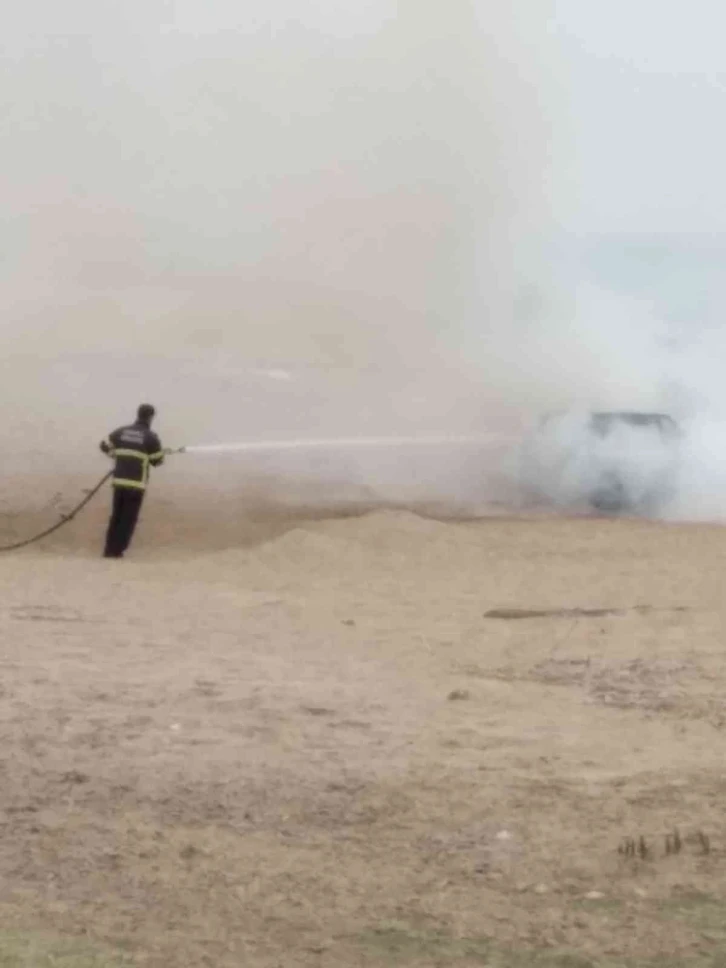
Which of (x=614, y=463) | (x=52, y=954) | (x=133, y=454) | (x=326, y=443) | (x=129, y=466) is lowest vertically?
(x=52, y=954)

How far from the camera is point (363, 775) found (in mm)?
5008

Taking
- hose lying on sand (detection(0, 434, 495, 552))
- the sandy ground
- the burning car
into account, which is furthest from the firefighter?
hose lying on sand (detection(0, 434, 495, 552))

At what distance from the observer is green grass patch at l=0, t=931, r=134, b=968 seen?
11.3ft

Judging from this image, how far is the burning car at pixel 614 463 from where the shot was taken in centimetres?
1495

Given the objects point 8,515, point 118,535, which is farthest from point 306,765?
point 8,515

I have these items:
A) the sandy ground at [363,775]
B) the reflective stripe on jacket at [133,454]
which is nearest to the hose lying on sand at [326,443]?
the reflective stripe on jacket at [133,454]

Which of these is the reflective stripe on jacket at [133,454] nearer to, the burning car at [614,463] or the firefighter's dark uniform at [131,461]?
the firefighter's dark uniform at [131,461]

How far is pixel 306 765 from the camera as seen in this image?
16.8 feet

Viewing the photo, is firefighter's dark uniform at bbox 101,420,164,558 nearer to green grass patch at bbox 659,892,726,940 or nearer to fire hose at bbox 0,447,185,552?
fire hose at bbox 0,447,185,552

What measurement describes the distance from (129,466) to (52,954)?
8362mm

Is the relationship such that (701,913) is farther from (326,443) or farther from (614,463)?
(326,443)

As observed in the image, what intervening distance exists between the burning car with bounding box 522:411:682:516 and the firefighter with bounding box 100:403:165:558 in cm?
524

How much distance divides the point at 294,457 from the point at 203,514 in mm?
3598

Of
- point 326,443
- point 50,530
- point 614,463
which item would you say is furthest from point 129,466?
point 326,443
